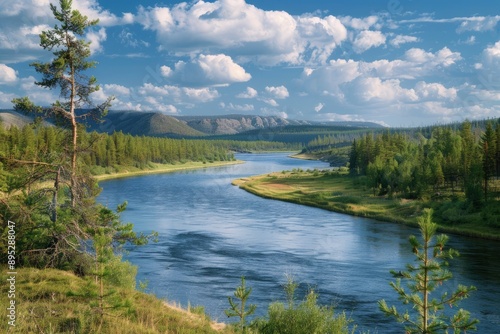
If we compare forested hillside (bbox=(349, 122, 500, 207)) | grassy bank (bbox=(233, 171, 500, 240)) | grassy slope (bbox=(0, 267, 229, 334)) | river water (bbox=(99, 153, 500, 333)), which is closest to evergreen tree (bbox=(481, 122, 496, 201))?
forested hillside (bbox=(349, 122, 500, 207))

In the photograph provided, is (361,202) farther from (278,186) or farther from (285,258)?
(285,258)

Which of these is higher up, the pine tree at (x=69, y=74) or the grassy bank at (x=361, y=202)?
the pine tree at (x=69, y=74)

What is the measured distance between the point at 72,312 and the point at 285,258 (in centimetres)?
3325

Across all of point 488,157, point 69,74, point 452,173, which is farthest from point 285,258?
point 452,173

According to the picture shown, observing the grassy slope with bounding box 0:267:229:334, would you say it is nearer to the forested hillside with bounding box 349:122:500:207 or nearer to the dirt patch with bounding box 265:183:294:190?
the forested hillside with bounding box 349:122:500:207

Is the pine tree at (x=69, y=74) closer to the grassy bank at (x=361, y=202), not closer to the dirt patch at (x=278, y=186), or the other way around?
the grassy bank at (x=361, y=202)

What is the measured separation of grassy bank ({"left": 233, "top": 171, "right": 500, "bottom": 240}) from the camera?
2645 inches

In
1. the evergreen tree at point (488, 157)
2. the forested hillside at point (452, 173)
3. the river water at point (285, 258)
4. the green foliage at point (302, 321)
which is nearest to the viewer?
the green foliage at point (302, 321)

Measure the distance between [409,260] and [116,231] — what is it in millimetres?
32114

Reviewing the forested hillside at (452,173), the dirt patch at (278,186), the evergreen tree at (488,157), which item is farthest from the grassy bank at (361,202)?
the evergreen tree at (488,157)

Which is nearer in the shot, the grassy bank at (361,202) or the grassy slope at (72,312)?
the grassy slope at (72,312)

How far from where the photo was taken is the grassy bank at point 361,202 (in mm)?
67188

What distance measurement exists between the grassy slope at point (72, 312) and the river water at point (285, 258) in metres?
8.94

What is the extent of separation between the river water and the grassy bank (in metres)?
3.96
